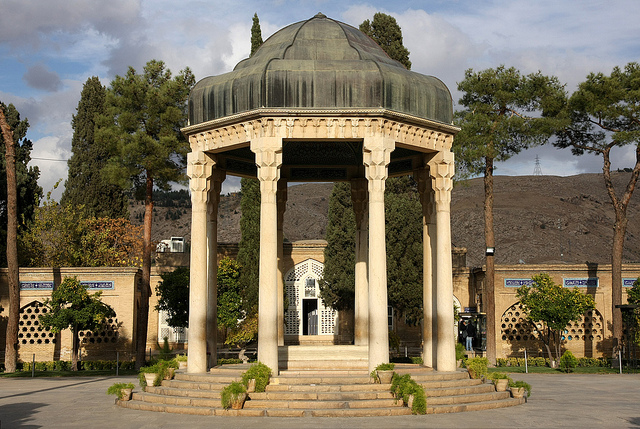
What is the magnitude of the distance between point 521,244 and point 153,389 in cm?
8282

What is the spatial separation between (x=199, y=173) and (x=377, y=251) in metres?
5.31

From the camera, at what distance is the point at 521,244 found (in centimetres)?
9450

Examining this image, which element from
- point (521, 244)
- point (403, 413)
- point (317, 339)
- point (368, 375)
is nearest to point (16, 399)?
point (368, 375)

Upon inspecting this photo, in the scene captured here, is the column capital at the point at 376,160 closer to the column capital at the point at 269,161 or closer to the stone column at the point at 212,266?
the column capital at the point at 269,161

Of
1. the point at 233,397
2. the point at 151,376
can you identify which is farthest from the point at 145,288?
the point at 233,397

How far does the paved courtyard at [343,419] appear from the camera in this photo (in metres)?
14.0

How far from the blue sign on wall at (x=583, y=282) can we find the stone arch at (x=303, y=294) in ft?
43.2

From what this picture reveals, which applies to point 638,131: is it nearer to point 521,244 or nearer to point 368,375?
point 368,375

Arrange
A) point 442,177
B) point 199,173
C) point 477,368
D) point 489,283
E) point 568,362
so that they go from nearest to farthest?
1. point 477,368
2. point 199,173
3. point 442,177
4. point 568,362
5. point 489,283

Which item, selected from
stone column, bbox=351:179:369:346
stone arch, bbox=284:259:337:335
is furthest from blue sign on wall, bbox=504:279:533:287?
stone column, bbox=351:179:369:346

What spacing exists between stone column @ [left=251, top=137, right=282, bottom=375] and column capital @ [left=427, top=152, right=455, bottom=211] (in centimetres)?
442

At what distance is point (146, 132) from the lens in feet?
115

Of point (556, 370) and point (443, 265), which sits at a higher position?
point (443, 265)

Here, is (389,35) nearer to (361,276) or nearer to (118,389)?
(361,276)
